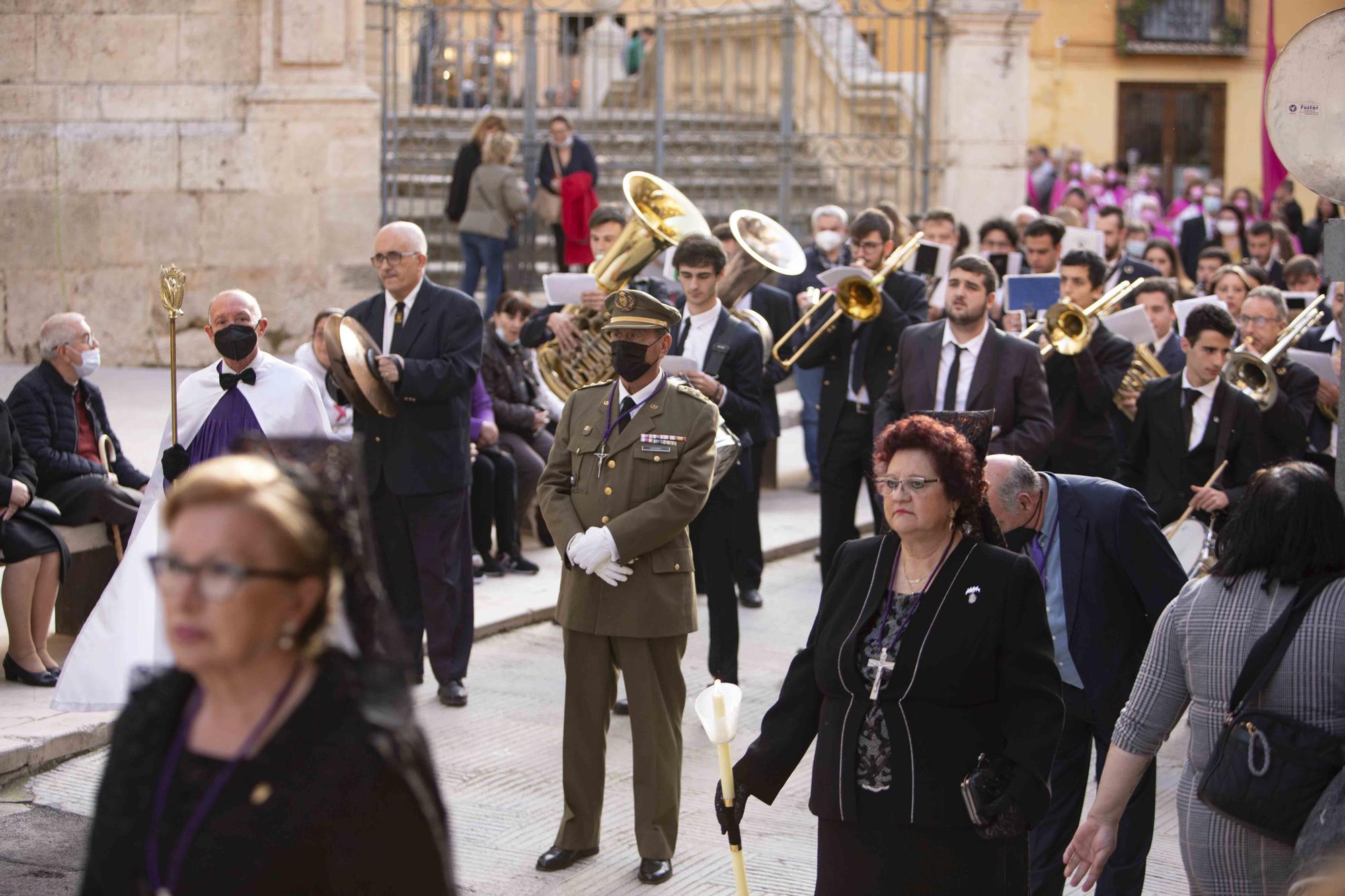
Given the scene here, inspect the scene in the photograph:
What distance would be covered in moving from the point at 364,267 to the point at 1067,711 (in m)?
9.42

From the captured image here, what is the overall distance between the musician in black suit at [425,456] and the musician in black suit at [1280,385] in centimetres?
350

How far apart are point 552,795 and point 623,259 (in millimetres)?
3003

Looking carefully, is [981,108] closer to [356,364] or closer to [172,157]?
[172,157]

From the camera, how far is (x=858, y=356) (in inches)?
349

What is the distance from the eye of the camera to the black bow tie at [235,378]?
6.06m

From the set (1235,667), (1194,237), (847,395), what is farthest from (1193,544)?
(1194,237)

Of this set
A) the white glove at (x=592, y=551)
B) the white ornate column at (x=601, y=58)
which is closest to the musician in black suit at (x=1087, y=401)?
the white glove at (x=592, y=551)

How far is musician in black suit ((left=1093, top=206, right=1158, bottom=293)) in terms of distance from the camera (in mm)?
10805

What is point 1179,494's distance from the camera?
23.1 ft

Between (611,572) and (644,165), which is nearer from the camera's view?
(611,572)

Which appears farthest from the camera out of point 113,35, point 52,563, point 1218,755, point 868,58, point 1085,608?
point 868,58

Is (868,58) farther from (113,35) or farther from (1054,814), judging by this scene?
(1054,814)

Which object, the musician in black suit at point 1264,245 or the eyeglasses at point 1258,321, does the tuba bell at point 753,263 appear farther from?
the musician in black suit at point 1264,245

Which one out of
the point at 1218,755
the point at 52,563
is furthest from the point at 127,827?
the point at 52,563
